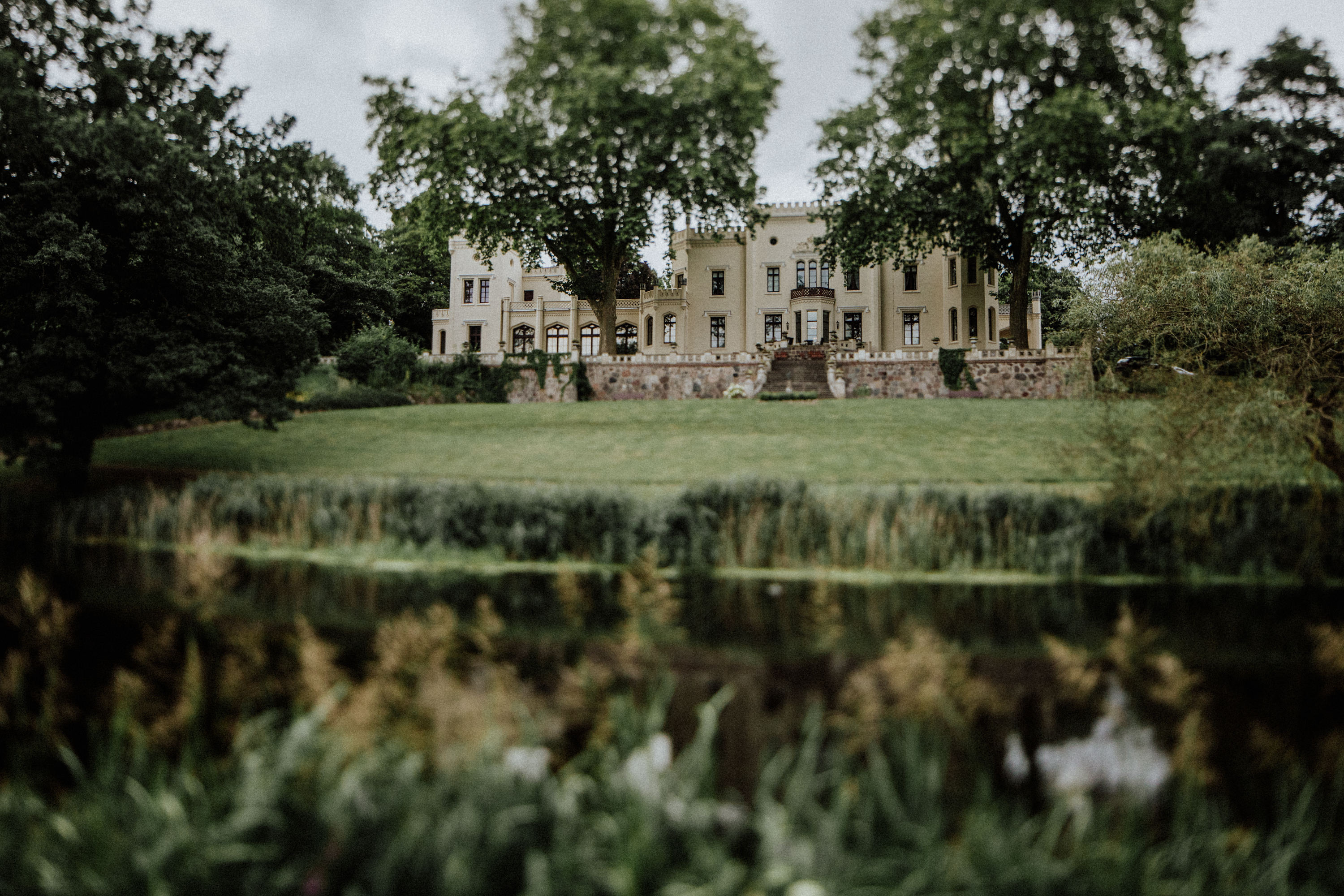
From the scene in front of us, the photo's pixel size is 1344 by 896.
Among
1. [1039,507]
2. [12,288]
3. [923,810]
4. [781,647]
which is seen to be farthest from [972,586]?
[12,288]

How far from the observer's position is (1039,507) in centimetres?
762

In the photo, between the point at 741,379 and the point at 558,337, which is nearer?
the point at 741,379

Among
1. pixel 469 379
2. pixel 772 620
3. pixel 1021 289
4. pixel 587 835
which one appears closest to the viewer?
pixel 587 835

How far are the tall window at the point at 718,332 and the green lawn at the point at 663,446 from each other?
16.7 meters

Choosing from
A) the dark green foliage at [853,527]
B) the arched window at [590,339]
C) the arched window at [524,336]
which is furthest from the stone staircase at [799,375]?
the arched window at [524,336]

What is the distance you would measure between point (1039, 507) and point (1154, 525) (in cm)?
109

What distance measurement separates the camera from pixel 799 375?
21.7 meters

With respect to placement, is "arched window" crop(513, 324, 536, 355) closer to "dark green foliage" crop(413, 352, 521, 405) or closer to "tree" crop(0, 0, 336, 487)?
"dark green foliage" crop(413, 352, 521, 405)

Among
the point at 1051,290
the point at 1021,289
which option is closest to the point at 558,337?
the point at 1021,289

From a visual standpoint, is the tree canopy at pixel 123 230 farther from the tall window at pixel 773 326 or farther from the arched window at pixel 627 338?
the arched window at pixel 627 338

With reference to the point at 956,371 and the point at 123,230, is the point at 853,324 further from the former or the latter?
the point at 123,230

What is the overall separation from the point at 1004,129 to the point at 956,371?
5.98 meters

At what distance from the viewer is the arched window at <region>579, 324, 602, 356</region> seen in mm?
33594

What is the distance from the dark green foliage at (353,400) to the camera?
49.3ft
